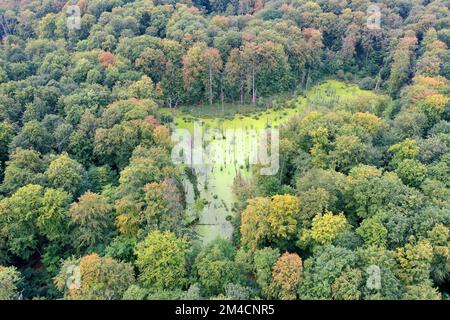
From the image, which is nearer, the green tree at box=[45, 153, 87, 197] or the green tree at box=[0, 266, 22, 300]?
the green tree at box=[0, 266, 22, 300]

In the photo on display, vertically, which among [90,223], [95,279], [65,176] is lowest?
[95,279]

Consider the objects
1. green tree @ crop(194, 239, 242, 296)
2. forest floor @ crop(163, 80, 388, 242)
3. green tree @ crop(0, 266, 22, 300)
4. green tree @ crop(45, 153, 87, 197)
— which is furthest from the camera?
forest floor @ crop(163, 80, 388, 242)

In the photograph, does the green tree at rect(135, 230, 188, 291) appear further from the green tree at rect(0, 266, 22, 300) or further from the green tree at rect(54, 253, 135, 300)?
the green tree at rect(0, 266, 22, 300)

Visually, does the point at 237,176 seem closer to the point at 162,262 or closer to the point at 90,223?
the point at 90,223

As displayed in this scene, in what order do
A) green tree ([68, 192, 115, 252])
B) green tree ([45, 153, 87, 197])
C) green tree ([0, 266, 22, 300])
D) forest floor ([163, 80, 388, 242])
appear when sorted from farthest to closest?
forest floor ([163, 80, 388, 242])
green tree ([45, 153, 87, 197])
green tree ([68, 192, 115, 252])
green tree ([0, 266, 22, 300])

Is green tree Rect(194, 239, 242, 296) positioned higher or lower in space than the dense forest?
lower

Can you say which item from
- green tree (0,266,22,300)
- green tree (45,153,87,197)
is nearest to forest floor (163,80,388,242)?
green tree (45,153,87,197)

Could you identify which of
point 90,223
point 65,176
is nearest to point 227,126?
point 65,176
